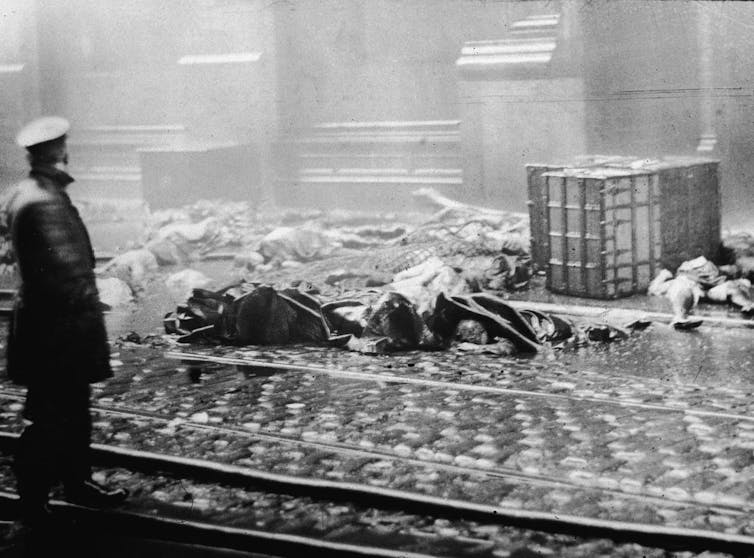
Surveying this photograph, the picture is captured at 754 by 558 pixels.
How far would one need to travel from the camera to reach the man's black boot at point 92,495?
5105mm

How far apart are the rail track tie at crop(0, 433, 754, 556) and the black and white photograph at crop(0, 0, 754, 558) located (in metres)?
0.02

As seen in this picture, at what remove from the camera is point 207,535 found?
15.6ft

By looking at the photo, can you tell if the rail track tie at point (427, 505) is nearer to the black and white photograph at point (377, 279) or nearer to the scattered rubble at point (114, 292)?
the black and white photograph at point (377, 279)

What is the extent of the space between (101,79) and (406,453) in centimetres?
846

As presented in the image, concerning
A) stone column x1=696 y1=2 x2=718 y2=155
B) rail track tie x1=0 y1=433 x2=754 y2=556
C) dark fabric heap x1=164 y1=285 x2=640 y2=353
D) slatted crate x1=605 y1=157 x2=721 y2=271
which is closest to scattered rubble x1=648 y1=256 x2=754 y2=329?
slatted crate x1=605 y1=157 x2=721 y2=271

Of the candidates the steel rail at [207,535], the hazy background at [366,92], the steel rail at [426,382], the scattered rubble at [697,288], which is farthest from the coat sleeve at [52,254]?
the scattered rubble at [697,288]

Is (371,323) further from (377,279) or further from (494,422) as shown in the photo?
(494,422)

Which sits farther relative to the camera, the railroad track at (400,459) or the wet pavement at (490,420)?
the wet pavement at (490,420)

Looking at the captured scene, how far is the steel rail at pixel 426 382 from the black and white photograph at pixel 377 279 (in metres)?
0.03

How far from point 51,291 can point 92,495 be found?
1.09 meters

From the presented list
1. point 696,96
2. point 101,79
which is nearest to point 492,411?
point 696,96

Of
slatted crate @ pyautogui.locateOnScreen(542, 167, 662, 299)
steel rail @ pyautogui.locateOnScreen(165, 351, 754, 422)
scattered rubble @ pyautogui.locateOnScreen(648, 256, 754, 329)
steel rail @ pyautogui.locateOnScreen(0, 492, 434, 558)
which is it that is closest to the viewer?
steel rail @ pyautogui.locateOnScreen(0, 492, 434, 558)

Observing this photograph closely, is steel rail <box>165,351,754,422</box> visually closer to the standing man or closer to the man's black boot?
the man's black boot

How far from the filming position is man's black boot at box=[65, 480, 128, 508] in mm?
5105
